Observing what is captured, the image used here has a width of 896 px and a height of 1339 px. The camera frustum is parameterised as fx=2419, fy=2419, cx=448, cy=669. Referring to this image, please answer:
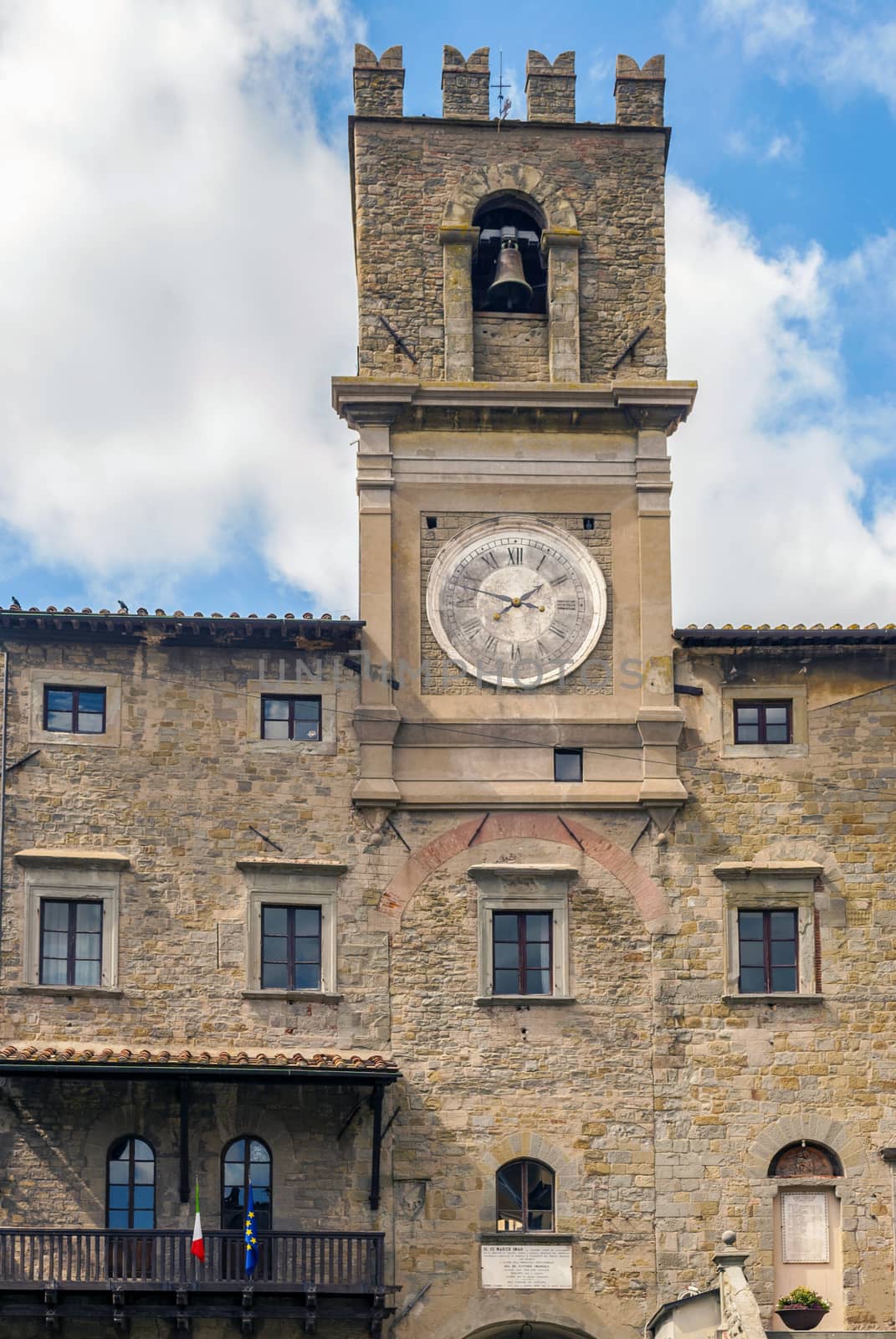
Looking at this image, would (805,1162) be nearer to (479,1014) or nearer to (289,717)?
(479,1014)

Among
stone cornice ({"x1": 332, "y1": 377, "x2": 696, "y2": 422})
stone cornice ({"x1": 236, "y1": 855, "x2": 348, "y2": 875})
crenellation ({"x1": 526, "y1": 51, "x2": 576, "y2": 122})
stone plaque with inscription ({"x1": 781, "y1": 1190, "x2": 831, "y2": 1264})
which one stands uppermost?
crenellation ({"x1": 526, "y1": 51, "x2": 576, "y2": 122})

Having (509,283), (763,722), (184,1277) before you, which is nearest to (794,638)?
(763,722)

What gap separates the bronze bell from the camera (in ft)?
116

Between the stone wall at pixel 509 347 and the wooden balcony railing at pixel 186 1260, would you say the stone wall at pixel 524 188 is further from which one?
the wooden balcony railing at pixel 186 1260

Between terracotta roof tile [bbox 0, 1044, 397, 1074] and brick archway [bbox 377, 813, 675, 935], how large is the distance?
231 centimetres

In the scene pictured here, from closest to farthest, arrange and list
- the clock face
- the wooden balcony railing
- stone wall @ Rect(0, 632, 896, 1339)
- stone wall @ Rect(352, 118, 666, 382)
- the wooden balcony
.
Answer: the wooden balcony → the wooden balcony railing → stone wall @ Rect(0, 632, 896, 1339) → the clock face → stone wall @ Rect(352, 118, 666, 382)

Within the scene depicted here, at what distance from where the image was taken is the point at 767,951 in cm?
3334

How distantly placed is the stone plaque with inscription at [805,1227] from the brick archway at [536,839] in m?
3.97

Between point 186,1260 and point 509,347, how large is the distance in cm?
1377

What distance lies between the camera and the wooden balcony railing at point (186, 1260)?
30.7 meters

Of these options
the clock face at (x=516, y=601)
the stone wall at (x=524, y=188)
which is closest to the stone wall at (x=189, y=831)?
the clock face at (x=516, y=601)

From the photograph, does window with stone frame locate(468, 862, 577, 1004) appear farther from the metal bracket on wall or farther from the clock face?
the metal bracket on wall

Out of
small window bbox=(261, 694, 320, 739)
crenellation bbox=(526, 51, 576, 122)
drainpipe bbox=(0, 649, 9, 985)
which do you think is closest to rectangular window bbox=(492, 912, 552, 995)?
small window bbox=(261, 694, 320, 739)

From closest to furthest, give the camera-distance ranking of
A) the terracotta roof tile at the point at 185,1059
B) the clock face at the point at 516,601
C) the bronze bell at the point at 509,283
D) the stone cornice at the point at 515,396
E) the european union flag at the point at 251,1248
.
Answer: the european union flag at the point at 251,1248
the terracotta roof tile at the point at 185,1059
the clock face at the point at 516,601
the stone cornice at the point at 515,396
the bronze bell at the point at 509,283
